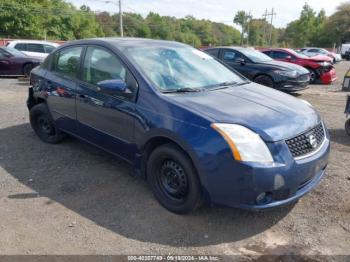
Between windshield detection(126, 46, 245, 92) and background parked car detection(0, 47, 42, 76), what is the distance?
10.5 m

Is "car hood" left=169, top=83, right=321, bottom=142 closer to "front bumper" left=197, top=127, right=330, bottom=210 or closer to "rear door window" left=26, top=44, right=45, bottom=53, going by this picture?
"front bumper" left=197, top=127, right=330, bottom=210

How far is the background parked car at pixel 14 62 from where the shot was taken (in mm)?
12547

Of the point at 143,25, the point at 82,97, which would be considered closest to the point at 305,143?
the point at 82,97

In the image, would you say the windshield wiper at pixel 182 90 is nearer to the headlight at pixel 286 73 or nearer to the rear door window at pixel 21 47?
the headlight at pixel 286 73

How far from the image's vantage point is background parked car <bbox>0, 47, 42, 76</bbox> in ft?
41.2

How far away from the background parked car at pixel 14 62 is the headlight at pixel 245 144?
473 inches

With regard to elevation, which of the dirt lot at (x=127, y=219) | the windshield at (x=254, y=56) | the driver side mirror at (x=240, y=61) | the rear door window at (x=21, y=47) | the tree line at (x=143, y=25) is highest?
the tree line at (x=143, y=25)

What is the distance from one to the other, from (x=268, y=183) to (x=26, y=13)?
47340 mm

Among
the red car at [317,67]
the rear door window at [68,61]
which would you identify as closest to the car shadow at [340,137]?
the rear door window at [68,61]

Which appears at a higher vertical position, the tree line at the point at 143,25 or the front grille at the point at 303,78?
the tree line at the point at 143,25

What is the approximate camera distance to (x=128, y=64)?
3.52 meters

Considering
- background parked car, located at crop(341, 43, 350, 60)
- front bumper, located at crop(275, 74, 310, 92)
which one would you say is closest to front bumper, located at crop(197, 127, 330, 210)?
front bumper, located at crop(275, 74, 310, 92)

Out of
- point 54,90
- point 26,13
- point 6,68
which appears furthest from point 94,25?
point 54,90

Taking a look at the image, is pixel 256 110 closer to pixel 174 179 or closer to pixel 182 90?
pixel 182 90
